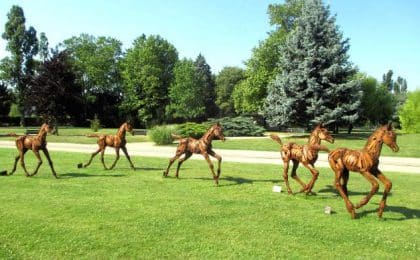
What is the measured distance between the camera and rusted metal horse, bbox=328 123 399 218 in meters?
8.44

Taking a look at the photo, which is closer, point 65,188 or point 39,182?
point 65,188

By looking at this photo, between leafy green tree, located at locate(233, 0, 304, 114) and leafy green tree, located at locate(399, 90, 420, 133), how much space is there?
15.1 meters

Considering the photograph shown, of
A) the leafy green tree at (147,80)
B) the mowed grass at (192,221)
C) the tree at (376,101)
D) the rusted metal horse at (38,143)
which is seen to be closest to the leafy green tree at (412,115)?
the tree at (376,101)

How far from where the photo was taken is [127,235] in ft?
25.2

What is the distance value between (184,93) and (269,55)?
63.2ft

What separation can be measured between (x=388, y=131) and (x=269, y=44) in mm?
43879

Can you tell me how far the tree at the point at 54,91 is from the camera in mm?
40000

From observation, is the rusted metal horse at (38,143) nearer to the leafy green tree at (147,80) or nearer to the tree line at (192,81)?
the tree line at (192,81)

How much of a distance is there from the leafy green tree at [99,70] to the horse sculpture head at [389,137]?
64.3m

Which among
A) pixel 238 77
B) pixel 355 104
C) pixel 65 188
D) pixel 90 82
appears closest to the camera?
pixel 65 188

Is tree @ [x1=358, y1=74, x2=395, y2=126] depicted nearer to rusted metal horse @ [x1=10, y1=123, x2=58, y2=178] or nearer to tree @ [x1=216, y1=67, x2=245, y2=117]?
tree @ [x1=216, y1=67, x2=245, y2=117]

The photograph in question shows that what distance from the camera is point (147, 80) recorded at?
2628 inches

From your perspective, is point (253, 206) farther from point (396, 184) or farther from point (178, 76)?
point (178, 76)

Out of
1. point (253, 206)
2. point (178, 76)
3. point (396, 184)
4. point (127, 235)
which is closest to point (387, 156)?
point (396, 184)
